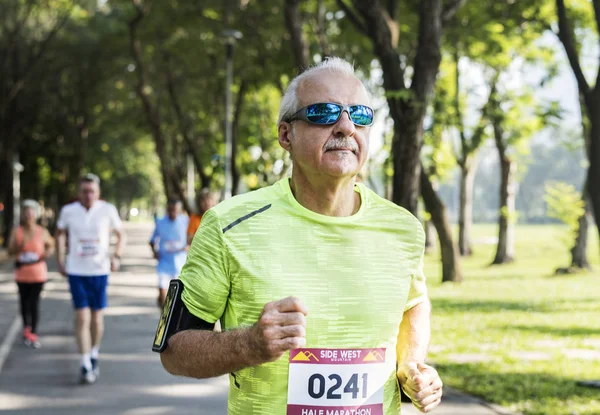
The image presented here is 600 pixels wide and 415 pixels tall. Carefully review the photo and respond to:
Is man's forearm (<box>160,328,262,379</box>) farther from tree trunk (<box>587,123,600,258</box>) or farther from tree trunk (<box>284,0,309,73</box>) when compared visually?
tree trunk (<box>284,0,309,73</box>)

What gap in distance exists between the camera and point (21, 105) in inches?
1452

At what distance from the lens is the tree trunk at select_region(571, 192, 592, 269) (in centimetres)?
2603

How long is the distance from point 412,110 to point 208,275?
→ 9.99 meters

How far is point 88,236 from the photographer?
9211 millimetres

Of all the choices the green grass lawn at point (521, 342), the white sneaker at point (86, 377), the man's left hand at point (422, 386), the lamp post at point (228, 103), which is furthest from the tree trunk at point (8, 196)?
the man's left hand at point (422, 386)

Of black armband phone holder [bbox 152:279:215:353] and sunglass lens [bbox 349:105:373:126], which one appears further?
sunglass lens [bbox 349:105:373:126]

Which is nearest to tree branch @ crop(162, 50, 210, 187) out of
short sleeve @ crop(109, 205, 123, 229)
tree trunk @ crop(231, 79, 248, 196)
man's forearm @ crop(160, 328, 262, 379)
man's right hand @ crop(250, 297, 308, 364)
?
tree trunk @ crop(231, 79, 248, 196)

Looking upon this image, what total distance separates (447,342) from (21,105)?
2909 cm

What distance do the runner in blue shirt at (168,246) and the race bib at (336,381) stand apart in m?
9.84

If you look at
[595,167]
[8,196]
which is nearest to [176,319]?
[595,167]

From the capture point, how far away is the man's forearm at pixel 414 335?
280 cm

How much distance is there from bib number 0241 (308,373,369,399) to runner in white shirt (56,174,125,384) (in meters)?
6.36

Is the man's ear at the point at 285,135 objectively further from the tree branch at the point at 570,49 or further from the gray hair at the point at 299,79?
the tree branch at the point at 570,49

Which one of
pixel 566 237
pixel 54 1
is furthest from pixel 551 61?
pixel 54 1
